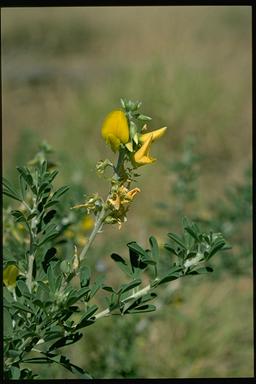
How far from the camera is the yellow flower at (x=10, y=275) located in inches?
29.3

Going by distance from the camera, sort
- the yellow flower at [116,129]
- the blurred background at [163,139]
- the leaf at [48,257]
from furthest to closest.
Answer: the blurred background at [163,139], the leaf at [48,257], the yellow flower at [116,129]

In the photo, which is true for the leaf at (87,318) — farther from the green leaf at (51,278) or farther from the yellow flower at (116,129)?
the yellow flower at (116,129)

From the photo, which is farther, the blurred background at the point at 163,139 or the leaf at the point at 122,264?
the blurred background at the point at 163,139

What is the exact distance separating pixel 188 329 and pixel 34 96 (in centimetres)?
433

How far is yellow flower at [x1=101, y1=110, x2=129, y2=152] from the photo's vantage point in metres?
0.62

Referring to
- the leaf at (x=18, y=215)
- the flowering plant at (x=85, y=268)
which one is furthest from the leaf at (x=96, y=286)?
the leaf at (x=18, y=215)

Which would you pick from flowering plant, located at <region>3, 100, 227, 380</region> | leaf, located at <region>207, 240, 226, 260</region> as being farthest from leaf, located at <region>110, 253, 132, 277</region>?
leaf, located at <region>207, 240, 226, 260</region>

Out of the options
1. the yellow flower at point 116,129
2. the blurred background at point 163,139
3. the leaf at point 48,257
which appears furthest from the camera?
the blurred background at point 163,139

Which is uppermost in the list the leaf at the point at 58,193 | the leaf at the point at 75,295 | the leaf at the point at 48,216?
the leaf at the point at 58,193

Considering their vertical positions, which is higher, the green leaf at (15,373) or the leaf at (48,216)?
the leaf at (48,216)

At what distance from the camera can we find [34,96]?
20.8 ft

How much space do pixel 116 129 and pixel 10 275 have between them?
24 cm

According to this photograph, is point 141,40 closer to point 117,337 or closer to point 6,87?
point 6,87

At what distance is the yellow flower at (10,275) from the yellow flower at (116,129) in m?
0.21
